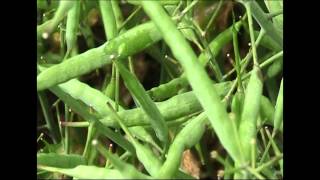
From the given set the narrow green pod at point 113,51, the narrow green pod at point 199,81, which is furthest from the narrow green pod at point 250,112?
the narrow green pod at point 113,51

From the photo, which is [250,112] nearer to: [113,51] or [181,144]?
[181,144]

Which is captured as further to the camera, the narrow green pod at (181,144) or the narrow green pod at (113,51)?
the narrow green pod at (113,51)

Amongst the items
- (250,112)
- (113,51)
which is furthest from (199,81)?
(113,51)

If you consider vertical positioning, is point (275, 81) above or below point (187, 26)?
below

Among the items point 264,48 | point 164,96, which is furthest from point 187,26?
point 264,48

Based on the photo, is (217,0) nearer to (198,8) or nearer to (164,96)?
(198,8)

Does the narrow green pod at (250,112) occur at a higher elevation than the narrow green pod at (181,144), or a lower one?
higher

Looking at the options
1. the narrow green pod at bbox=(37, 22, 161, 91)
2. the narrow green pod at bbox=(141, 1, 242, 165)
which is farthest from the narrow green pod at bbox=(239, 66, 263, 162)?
the narrow green pod at bbox=(37, 22, 161, 91)

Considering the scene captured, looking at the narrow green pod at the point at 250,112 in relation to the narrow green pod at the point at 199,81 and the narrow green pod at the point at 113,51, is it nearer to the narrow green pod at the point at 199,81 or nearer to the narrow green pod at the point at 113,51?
the narrow green pod at the point at 199,81

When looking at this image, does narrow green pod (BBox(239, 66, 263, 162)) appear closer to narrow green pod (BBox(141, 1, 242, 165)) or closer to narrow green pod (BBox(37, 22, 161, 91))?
narrow green pod (BBox(141, 1, 242, 165))

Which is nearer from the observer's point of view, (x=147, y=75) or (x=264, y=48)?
(x=264, y=48)
